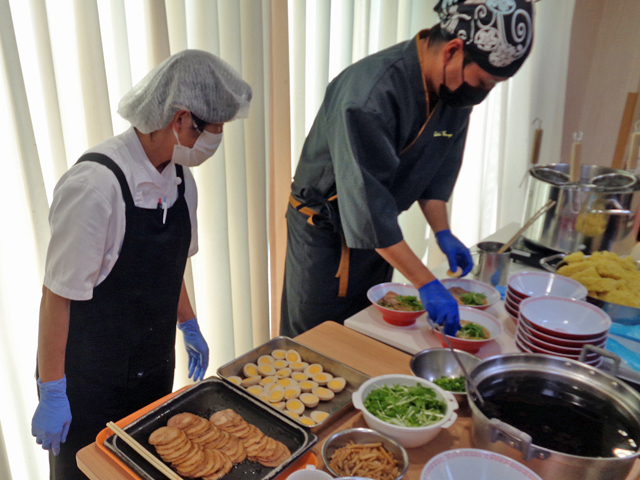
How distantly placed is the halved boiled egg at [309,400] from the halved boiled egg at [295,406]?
0.01m

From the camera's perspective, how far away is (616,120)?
143 inches

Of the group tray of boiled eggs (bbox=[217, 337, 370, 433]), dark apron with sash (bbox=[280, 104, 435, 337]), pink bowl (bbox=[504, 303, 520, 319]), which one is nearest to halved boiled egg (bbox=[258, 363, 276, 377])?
tray of boiled eggs (bbox=[217, 337, 370, 433])

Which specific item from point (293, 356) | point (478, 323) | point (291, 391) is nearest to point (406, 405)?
point (291, 391)

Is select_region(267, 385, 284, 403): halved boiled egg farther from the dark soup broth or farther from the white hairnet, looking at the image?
the white hairnet

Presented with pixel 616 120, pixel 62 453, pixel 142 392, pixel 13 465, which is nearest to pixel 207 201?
pixel 142 392

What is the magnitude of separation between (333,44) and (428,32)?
3.40 ft

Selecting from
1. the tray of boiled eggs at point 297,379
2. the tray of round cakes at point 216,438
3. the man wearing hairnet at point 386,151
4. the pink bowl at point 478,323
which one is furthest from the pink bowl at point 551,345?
the tray of round cakes at point 216,438

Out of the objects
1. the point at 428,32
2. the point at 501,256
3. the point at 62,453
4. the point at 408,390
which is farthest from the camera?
the point at 501,256

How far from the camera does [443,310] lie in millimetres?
1488

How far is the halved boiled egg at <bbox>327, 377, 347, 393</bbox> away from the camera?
135 centimetres

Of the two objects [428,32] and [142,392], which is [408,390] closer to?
[142,392]

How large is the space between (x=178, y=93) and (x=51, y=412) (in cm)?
94

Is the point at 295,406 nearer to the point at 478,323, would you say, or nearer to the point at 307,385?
the point at 307,385

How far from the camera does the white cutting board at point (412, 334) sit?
1.50m
